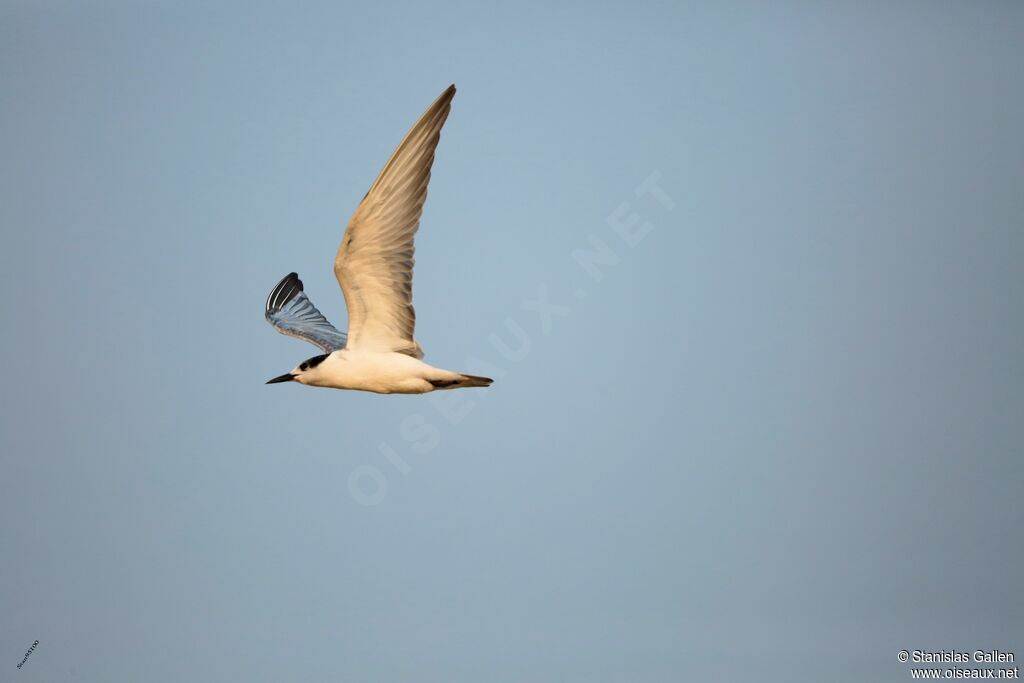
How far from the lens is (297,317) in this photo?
12.3 m

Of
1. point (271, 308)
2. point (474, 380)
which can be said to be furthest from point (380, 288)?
point (271, 308)

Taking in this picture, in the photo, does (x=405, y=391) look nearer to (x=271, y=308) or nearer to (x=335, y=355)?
(x=335, y=355)

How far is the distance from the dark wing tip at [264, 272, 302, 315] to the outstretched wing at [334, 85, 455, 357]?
2.68 metres

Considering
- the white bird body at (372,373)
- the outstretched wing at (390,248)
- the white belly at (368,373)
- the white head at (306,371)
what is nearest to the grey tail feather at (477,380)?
the white bird body at (372,373)

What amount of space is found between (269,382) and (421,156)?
94.8 inches

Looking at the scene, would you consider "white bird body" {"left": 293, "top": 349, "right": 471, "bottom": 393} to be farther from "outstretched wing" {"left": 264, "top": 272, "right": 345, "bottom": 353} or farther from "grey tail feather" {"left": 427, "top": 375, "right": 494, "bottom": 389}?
"outstretched wing" {"left": 264, "top": 272, "right": 345, "bottom": 353}

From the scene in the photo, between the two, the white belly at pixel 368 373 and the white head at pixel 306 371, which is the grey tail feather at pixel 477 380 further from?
the white head at pixel 306 371

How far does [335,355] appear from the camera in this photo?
9969mm

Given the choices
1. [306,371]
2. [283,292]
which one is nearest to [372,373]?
[306,371]

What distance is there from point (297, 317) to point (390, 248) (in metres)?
2.92

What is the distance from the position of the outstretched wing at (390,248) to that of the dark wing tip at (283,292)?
2683mm

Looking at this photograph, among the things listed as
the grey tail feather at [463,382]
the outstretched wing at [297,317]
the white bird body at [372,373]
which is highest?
the outstretched wing at [297,317]

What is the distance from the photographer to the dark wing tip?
12547mm

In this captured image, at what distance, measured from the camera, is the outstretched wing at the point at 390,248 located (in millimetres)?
9250
